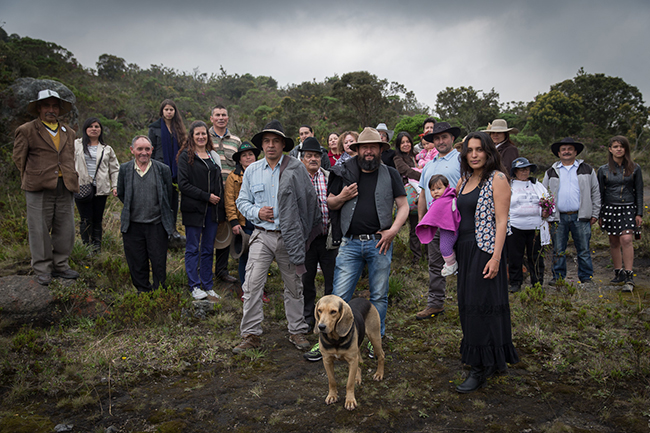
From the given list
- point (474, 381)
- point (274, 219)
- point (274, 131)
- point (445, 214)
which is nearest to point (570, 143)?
point (445, 214)

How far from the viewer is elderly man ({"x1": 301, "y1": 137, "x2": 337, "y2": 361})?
16.1 ft

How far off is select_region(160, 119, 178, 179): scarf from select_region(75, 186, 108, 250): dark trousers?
4.14 feet

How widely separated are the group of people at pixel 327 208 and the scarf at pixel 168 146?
23 mm

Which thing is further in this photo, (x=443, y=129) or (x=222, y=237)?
(x=222, y=237)

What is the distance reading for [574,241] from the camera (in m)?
6.16

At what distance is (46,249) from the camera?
496 centimetres

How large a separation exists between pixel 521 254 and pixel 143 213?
18.6 feet

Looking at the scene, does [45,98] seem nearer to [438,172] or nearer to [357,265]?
[357,265]

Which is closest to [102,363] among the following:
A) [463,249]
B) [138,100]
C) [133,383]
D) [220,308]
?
[133,383]

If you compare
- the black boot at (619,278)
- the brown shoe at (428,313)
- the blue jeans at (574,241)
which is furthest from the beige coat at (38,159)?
the black boot at (619,278)

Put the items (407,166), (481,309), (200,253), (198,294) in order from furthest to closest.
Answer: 1. (407,166)
2. (200,253)
3. (198,294)
4. (481,309)

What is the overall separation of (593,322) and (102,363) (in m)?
5.69

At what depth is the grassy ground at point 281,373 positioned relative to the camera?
10.1ft

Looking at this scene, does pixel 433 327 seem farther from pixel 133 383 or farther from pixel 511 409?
pixel 133 383
